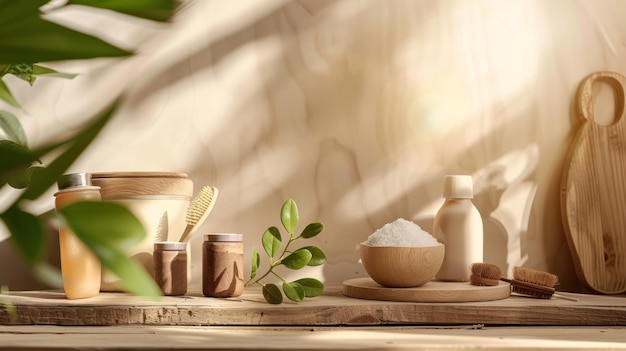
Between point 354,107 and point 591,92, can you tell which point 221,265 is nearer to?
point 354,107

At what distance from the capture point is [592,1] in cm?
133

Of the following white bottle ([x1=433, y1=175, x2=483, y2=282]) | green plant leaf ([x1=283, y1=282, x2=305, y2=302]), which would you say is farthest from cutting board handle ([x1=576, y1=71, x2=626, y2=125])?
green plant leaf ([x1=283, y1=282, x2=305, y2=302])

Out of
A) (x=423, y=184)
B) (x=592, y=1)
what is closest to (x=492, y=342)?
(x=423, y=184)

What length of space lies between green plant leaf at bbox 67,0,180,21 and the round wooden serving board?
0.79 meters

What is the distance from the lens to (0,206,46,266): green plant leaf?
210 millimetres

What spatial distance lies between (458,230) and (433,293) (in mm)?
218

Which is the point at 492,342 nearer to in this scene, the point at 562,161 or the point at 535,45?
the point at 562,161

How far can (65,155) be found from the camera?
224 mm

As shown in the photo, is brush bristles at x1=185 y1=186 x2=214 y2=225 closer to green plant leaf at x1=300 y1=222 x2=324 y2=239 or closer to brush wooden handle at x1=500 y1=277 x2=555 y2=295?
green plant leaf at x1=300 y1=222 x2=324 y2=239

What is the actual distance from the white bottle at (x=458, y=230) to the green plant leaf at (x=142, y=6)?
3.19 ft

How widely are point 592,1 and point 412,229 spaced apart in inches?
27.3

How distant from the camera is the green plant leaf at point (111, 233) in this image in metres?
0.20

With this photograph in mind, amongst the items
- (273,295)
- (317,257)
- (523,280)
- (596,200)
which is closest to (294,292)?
(273,295)

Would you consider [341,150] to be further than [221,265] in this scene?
Yes
